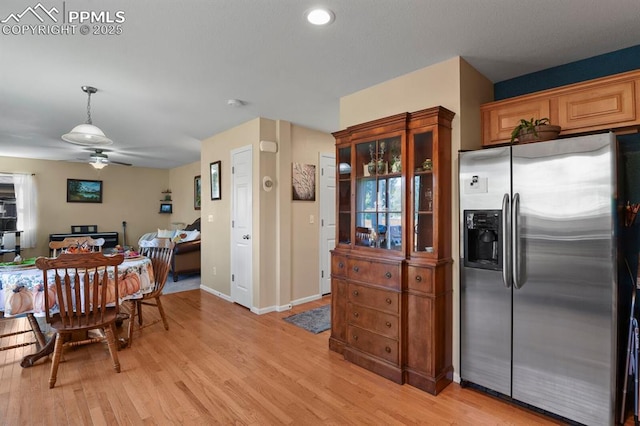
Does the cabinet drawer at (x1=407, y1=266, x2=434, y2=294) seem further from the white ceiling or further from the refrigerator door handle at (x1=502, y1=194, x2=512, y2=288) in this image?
the white ceiling

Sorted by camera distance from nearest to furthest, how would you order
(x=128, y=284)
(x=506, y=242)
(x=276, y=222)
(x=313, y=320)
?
(x=506, y=242)
(x=128, y=284)
(x=313, y=320)
(x=276, y=222)

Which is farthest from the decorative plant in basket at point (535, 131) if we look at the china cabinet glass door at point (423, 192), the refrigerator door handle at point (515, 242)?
the china cabinet glass door at point (423, 192)

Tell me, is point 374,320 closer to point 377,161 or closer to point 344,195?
point 344,195

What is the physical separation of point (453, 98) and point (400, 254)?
1313 mm

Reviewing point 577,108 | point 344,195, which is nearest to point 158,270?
point 344,195

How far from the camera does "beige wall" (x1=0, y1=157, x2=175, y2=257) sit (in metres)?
7.54

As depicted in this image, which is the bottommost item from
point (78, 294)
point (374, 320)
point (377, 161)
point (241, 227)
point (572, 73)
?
point (374, 320)

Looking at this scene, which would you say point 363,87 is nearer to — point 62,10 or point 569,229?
point 569,229

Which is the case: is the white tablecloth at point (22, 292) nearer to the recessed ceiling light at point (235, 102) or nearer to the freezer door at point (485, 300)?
the recessed ceiling light at point (235, 102)

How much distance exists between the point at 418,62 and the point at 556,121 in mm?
1133

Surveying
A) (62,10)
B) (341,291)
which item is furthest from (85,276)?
(341,291)

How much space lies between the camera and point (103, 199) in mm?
8344

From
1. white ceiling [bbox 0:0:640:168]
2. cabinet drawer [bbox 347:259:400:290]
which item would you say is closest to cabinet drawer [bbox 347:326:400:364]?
cabinet drawer [bbox 347:259:400:290]

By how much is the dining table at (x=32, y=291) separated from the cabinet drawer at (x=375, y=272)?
6.78ft
